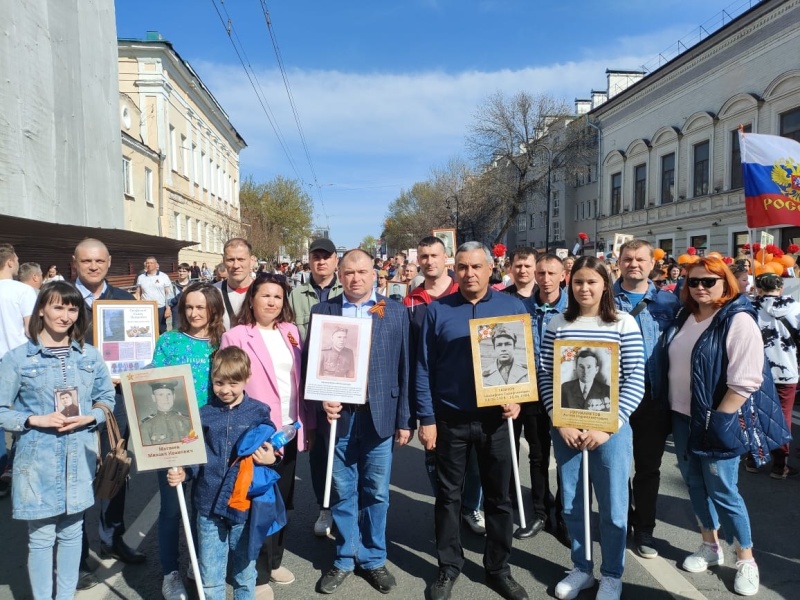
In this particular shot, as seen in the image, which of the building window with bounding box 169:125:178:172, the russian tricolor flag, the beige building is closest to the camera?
the russian tricolor flag

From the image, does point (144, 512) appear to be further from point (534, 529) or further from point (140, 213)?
point (140, 213)

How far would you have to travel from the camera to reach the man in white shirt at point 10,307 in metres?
5.02

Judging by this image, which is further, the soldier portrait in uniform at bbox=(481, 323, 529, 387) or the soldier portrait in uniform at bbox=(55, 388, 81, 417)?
the soldier portrait in uniform at bbox=(481, 323, 529, 387)

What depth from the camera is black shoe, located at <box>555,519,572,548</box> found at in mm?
4149

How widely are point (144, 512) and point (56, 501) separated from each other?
187 cm

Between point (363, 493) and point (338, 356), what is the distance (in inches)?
38.0

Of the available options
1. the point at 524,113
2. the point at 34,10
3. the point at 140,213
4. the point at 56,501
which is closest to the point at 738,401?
the point at 56,501

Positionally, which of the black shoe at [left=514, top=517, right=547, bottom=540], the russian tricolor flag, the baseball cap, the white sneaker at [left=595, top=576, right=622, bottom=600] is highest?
the russian tricolor flag

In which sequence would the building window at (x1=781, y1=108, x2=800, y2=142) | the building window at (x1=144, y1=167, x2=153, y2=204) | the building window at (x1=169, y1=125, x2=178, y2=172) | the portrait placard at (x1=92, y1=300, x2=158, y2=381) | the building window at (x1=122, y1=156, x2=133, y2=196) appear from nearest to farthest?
1. the portrait placard at (x1=92, y1=300, x2=158, y2=381)
2. the building window at (x1=781, y1=108, x2=800, y2=142)
3. the building window at (x1=122, y1=156, x2=133, y2=196)
4. the building window at (x1=144, y1=167, x2=153, y2=204)
5. the building window at (x1=169, y1=125, x2=178, y2=172)

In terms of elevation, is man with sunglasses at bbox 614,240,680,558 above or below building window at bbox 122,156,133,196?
below

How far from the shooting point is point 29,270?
638cm

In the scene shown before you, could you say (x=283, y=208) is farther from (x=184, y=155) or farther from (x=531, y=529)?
(x=531, y=529)

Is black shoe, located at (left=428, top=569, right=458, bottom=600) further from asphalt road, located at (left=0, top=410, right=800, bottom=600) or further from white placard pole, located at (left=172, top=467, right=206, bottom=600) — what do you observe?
white placard pole, located at (left=172, top=467, right=206, bottom=600)

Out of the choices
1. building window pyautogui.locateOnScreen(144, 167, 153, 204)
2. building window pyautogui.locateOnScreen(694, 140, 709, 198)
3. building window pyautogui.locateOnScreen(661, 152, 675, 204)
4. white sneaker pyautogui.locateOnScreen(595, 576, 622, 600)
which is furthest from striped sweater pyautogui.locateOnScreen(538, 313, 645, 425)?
building window pyautogui.locateOnScreen(661, 152, 675, 204)
